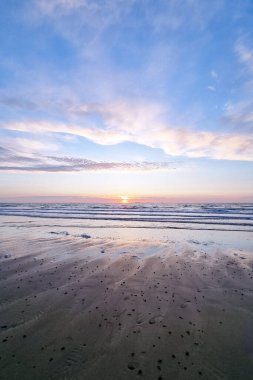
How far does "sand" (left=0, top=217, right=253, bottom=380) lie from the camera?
3.95 metres

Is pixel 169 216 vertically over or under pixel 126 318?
over

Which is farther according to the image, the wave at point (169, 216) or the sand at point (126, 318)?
the wave at point (169, 216)

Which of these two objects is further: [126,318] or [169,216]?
[169,216]

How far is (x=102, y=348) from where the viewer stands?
436 cm

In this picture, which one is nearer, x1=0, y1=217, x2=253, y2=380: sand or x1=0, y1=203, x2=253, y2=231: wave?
x1=0, y1=217, x2=253, y2=380: sand

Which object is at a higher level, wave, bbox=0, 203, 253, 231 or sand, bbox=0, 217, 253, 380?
wave, bbox=0, 203, 253, 231

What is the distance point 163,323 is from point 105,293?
206 cm

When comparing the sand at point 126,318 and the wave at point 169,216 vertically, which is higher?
the wave at point 169,216

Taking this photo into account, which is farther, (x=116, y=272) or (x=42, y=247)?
(x=42, y=247)

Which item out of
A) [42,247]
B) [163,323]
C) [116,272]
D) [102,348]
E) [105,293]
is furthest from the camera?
[42,247]

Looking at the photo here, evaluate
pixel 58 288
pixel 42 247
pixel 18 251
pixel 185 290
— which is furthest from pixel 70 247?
pixel 185 290

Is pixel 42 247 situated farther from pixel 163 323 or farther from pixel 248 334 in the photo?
pixel 248 334

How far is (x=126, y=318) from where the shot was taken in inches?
213

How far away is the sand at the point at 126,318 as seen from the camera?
3.95 metres
